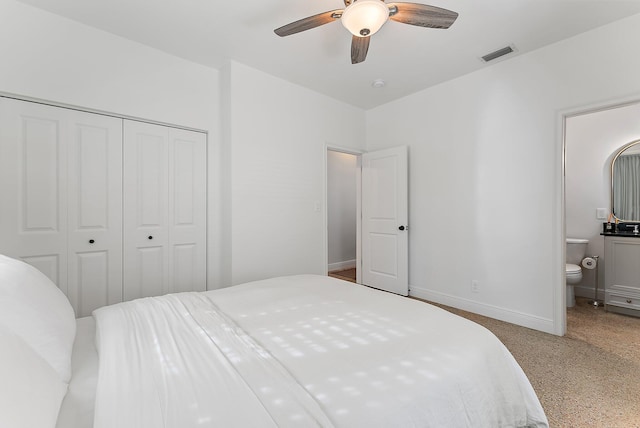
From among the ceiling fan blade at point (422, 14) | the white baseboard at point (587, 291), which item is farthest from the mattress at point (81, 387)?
the white baseboard at point (587, 291)

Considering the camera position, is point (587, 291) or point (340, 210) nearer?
point (587, 291)

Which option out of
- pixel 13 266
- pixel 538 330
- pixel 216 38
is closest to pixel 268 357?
pixel 13 266

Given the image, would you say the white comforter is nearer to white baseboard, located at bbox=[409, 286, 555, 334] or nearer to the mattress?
the mattress

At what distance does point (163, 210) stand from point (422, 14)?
106 inches

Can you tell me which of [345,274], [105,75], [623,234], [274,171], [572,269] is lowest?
[345,274]

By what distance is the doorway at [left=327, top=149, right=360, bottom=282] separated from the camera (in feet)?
18.6

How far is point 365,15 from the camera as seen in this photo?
5.68 feet

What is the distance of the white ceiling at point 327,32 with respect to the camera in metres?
2.14

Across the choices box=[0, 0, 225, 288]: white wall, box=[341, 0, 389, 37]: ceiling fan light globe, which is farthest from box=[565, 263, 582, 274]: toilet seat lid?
box=[0, 0, 225, 288]: white wall

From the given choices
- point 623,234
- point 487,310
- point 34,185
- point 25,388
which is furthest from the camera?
point 623,234

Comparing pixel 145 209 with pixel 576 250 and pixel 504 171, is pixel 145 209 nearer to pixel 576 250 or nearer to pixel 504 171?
pixel 504 171

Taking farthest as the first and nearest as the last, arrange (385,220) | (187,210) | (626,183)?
(385,220)
(626,183)
(187,210)

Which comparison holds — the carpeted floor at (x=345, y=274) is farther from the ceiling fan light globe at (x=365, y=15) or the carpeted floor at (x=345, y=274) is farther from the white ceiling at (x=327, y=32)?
the ceiling fan light globe at (x=365, y=15)

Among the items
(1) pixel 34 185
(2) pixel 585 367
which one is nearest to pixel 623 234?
(2) pixel 585 367
